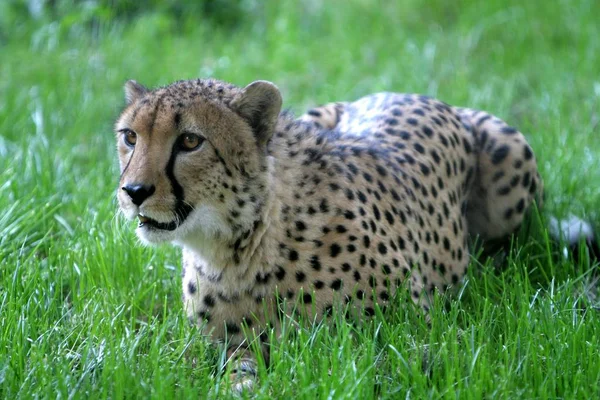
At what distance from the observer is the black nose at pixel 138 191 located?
2.68m

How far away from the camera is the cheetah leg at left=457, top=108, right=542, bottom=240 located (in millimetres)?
3941

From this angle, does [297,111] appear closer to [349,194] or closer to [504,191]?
[504,191]

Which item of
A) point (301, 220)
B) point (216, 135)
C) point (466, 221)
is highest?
point (216, 135)

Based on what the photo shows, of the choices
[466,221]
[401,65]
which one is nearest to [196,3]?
[401,65]

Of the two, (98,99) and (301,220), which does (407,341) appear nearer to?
(301,220)

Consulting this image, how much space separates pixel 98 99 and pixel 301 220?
9.65 feet

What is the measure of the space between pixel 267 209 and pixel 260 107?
325 millimetres

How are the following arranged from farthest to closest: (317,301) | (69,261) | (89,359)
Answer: (69,261) → (317,301) → (89,359)

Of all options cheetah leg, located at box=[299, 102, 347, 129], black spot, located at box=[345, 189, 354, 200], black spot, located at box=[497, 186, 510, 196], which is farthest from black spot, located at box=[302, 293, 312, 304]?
black spot, located at box=[497, 186, 510, 196]

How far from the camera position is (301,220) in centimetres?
305

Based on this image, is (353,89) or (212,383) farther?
(353,89)

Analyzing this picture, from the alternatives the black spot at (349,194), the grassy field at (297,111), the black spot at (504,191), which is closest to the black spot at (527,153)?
the black spot at (504,191)

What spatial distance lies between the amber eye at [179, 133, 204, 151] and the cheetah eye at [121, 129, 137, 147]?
0.52 ft

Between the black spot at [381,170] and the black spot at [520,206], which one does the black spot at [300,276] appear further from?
the black spot at [520,206]
